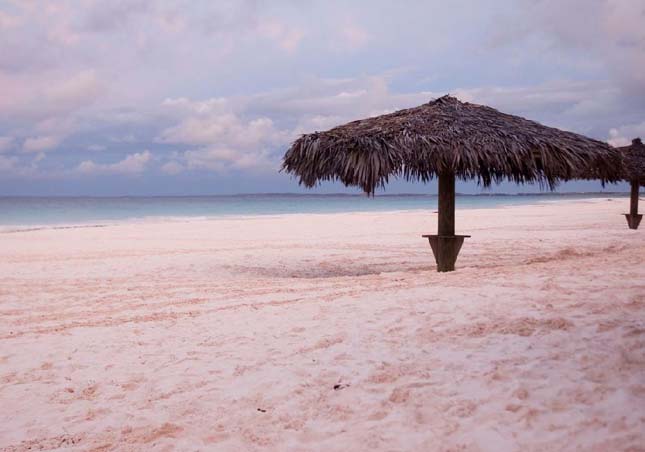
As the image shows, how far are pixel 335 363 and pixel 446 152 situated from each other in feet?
12.1

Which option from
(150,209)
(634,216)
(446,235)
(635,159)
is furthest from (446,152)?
(150,209)

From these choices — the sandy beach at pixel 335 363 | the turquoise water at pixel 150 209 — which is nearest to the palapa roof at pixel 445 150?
the sandy beach at pixel 335 363

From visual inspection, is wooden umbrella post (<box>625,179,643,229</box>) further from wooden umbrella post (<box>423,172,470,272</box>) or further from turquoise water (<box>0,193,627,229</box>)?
turquoise water (<box>0,193,627,229</box>)

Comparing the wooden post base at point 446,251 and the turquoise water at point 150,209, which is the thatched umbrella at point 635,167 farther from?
the turquoise water at point 150,209

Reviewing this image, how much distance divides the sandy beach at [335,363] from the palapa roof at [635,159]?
6.80 m

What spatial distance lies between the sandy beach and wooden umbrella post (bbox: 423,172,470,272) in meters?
0.45

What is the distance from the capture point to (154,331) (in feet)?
15.8

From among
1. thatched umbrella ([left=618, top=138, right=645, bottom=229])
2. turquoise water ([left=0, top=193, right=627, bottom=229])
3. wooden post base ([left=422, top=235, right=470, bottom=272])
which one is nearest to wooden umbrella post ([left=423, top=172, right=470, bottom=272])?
wooden post base ([left=422, top=235, right=470, bottom=272])

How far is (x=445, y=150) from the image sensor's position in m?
6.77

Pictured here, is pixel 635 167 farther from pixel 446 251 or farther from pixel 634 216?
pixel 446 251

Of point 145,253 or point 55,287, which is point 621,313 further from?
point 145,253

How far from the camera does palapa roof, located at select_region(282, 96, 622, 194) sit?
6809 mm

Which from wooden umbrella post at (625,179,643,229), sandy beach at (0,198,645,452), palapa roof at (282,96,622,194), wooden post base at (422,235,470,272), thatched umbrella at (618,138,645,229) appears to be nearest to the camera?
sandy beach at (0,198,645,452)

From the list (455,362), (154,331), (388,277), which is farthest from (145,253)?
(455,362)
